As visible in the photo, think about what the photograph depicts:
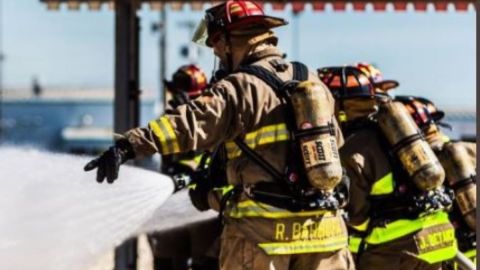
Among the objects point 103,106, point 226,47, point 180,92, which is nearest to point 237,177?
point 226,47

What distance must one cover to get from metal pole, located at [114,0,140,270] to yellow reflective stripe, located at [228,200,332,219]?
10.6 ft

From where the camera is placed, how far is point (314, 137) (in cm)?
533

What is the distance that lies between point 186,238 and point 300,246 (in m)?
3.86

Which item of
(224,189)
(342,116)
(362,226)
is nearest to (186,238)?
(342,116)

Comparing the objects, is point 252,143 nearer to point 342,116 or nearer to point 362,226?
point 362,226

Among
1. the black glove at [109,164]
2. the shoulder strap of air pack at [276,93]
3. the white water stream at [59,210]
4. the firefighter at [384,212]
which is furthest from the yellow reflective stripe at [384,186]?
the black glove at [109,164]

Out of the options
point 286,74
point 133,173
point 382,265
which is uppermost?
point 286,74

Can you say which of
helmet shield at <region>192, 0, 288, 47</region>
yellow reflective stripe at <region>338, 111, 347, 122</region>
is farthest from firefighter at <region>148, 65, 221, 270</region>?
helmet shield at <region>192, 0, 288, 47</region>

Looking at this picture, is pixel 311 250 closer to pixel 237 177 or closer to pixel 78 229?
pixel 237 177

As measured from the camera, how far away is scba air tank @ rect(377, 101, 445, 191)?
642 centimetres

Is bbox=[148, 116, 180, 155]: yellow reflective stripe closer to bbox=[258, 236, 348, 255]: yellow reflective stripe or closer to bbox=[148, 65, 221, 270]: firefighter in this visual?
bbox=[258, 236, 348, 255]: yellow reflective stripe

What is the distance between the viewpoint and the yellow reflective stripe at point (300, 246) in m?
5.35

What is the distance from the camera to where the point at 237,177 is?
5.50 metres

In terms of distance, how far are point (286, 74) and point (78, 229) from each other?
49.4 inches
